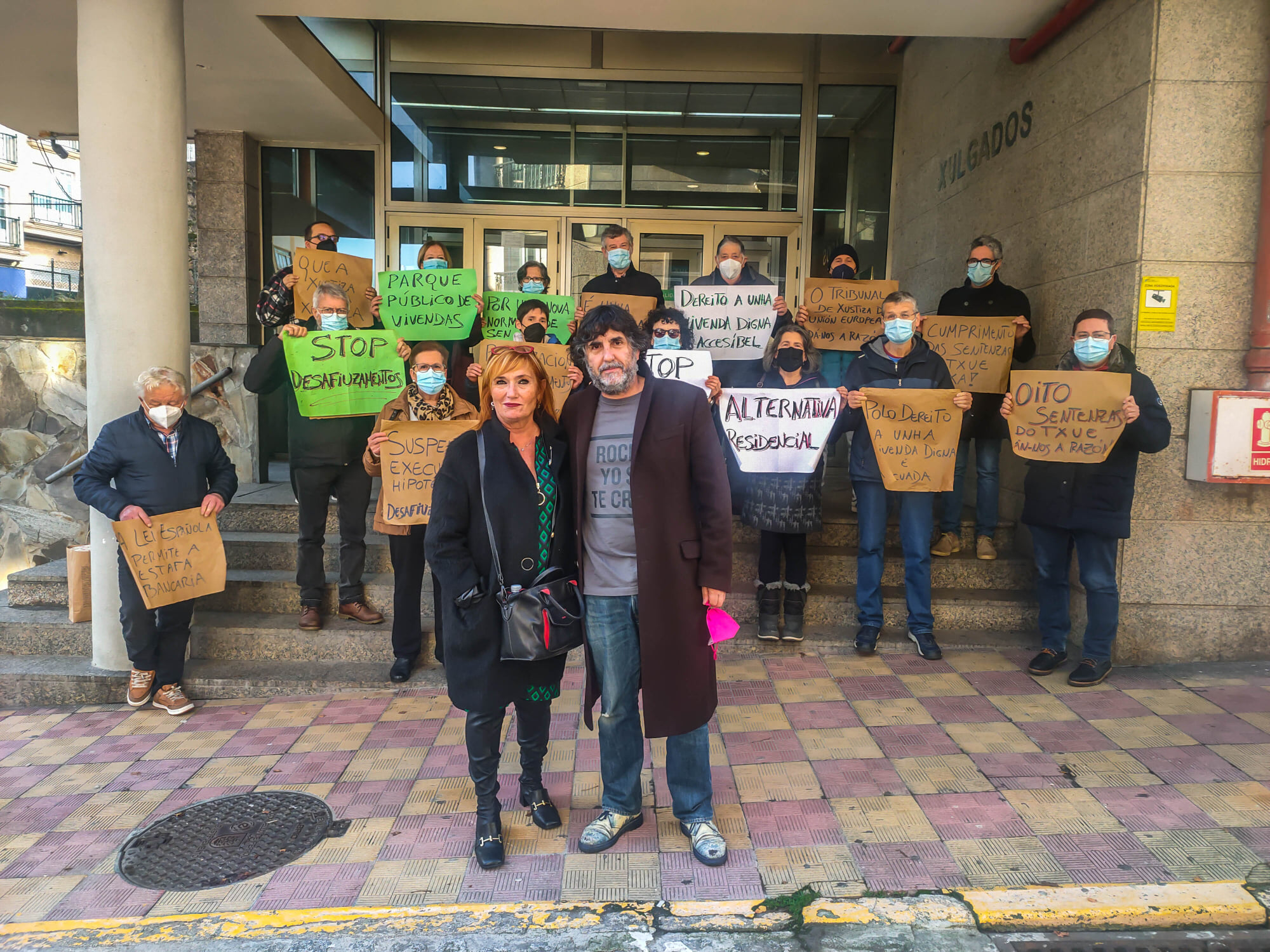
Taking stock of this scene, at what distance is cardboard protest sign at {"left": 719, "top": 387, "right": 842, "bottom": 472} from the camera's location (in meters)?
5.08

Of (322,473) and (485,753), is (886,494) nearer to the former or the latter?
(485,753)

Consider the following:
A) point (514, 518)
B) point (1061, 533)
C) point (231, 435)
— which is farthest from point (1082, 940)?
point (231, 435)

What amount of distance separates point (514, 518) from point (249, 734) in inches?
97.5

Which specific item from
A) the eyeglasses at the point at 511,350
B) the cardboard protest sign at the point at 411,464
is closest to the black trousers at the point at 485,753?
the eyeglasses at the point at 511,350

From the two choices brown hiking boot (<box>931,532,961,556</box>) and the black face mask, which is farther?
brown hiking boot (<box>931,532,961,556</box>)

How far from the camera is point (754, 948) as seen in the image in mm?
2729

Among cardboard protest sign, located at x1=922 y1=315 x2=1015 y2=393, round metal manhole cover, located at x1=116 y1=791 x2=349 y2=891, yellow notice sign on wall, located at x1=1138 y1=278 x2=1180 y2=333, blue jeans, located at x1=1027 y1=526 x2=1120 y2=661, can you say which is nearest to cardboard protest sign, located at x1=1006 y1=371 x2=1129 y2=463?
blue jeans, located at x1=1027 y1=526 x2=1120 y2=661

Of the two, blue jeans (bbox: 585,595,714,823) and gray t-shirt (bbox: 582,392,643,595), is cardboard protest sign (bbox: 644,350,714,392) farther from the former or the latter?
blue jeans (bbox: 585,595,714,823)

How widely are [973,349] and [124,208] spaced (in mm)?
5544

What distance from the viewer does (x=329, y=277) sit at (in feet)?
18.7

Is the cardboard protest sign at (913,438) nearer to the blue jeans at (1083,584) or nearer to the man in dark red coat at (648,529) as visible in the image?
the blue jeans at (1083,584)

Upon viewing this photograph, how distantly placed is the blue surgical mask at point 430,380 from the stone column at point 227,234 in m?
5.05

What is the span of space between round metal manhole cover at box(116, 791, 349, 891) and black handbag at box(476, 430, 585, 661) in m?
1.25

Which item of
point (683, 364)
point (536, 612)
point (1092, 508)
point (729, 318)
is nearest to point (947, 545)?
point (1092, 508)
